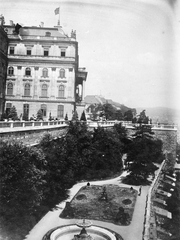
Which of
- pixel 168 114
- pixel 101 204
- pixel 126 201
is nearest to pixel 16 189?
pixel 101 204

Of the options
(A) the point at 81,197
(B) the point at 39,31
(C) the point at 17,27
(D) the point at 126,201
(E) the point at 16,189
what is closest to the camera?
(E) the point at 16,189

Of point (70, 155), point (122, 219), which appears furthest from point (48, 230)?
point (70, 155)

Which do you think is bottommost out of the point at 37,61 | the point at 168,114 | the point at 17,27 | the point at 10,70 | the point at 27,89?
the point at 168,114

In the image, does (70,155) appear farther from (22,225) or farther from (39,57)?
(39,57)

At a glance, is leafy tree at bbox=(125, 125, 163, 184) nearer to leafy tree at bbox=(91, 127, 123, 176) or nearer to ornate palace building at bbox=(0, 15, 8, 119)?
leafy tree at bbox=(91, 127, 123, 176)

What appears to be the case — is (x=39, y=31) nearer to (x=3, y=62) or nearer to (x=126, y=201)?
(x=3, y=62)

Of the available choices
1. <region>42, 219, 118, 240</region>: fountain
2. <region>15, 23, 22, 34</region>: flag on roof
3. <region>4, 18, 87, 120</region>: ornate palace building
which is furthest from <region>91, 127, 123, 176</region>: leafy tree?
<region>15, 23, 22, 34</region>: flag on roof
